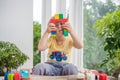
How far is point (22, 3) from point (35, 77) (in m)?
0.49

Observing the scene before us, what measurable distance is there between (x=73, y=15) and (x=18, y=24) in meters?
0.36

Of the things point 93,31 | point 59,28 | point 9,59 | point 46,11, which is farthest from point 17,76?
point 93,31

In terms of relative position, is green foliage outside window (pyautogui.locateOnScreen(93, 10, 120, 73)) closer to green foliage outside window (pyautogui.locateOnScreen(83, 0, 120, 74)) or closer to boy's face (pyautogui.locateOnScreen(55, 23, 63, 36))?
green foliage outside window (pyautogui.locateOnScreen(83, 0, 120, 74))

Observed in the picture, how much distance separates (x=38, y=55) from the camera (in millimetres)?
1322

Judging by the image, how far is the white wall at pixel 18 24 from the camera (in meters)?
1.29

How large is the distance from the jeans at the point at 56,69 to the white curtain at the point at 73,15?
139mm

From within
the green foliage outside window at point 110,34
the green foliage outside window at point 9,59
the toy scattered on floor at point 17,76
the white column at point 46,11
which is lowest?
the toy scattered on floor at point 17,76

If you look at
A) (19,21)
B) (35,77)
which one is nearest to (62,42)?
(35,77)

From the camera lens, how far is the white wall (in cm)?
129

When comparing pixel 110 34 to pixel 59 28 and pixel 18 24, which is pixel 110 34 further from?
pixel 18 24

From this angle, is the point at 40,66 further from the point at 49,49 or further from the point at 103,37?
the point at 103,37

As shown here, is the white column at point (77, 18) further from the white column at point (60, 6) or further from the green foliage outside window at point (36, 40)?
the green foliage outside window at point (36, 40)

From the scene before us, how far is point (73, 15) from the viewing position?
145cm

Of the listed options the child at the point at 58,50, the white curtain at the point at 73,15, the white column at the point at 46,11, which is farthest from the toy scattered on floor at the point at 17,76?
the white column at the point at 46,11
